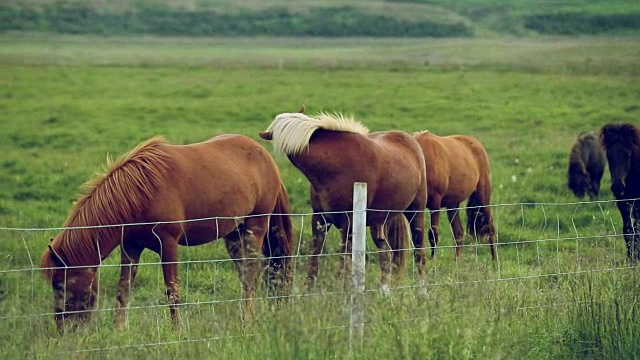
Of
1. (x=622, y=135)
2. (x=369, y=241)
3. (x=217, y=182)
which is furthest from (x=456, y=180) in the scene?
(x=217, y=182)

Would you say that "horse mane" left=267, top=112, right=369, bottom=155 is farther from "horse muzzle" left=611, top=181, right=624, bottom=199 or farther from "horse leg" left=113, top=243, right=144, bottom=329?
"horse muzzle" left=611, top=181, right=624, bottom=199

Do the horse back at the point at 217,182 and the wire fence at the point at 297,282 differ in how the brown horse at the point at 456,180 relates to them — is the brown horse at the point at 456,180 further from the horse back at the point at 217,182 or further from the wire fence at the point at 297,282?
the horse back at the point at 217,182

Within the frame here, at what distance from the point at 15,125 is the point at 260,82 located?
10.9m

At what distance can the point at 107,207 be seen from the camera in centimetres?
755

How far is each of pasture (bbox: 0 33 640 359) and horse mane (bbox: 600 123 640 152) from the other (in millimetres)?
1095

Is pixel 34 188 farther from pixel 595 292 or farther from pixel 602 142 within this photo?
pixel 595 292

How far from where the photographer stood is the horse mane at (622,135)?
37.9ft

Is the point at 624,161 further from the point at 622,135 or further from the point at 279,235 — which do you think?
the point at 279,235

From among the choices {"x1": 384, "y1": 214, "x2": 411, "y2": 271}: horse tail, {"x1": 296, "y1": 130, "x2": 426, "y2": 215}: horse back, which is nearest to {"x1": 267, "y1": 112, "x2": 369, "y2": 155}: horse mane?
{"x1": 296, "y1": 130, "x2": 426, "y2": 215}: horse back

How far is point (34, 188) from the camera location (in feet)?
47.4

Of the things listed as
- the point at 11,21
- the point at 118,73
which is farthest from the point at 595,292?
the point at 11,21

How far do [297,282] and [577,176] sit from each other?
8.91 meters

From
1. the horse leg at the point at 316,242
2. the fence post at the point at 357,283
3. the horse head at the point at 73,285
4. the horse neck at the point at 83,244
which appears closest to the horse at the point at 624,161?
the horse leg at the point at 316,242

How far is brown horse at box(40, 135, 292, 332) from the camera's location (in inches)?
283
